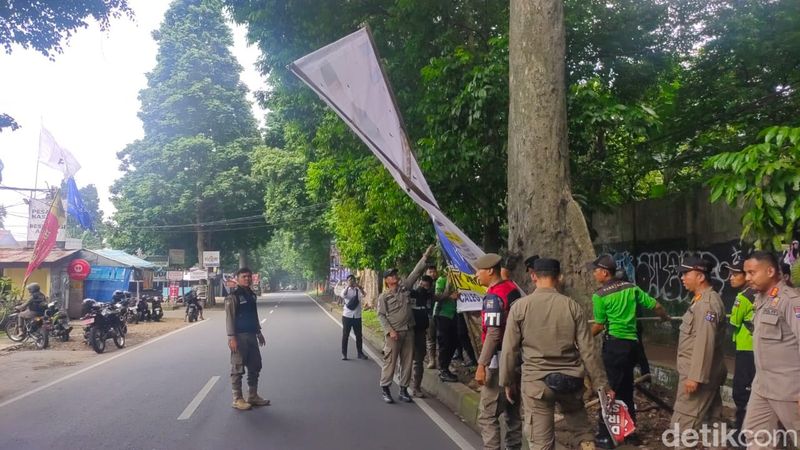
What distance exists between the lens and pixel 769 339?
4.09 meters

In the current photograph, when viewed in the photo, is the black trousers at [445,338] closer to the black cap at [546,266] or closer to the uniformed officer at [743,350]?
the uniformed officer at [743,350]

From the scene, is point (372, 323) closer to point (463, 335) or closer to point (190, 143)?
point (463, 335)

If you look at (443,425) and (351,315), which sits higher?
(351,315)

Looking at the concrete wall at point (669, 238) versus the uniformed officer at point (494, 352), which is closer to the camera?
the uniformed officer at point (494, 352)

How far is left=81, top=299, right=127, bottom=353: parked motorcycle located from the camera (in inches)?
565

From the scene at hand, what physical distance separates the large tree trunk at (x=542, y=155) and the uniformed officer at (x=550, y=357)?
5.61ft

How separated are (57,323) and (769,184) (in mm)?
16295

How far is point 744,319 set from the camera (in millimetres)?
5523

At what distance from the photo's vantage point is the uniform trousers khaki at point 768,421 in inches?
154

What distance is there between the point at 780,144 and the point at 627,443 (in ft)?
9.72

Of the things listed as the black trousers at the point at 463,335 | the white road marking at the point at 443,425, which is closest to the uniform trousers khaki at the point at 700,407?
the white road marking at the point at 443,425

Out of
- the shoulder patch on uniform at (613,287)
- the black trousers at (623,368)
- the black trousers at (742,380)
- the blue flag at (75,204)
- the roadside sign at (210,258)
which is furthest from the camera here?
the roadside sign at (210,258)

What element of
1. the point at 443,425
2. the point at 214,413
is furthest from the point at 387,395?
the point at 214,413

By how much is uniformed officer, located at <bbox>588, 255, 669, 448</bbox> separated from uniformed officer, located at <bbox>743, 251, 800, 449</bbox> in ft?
5.53
